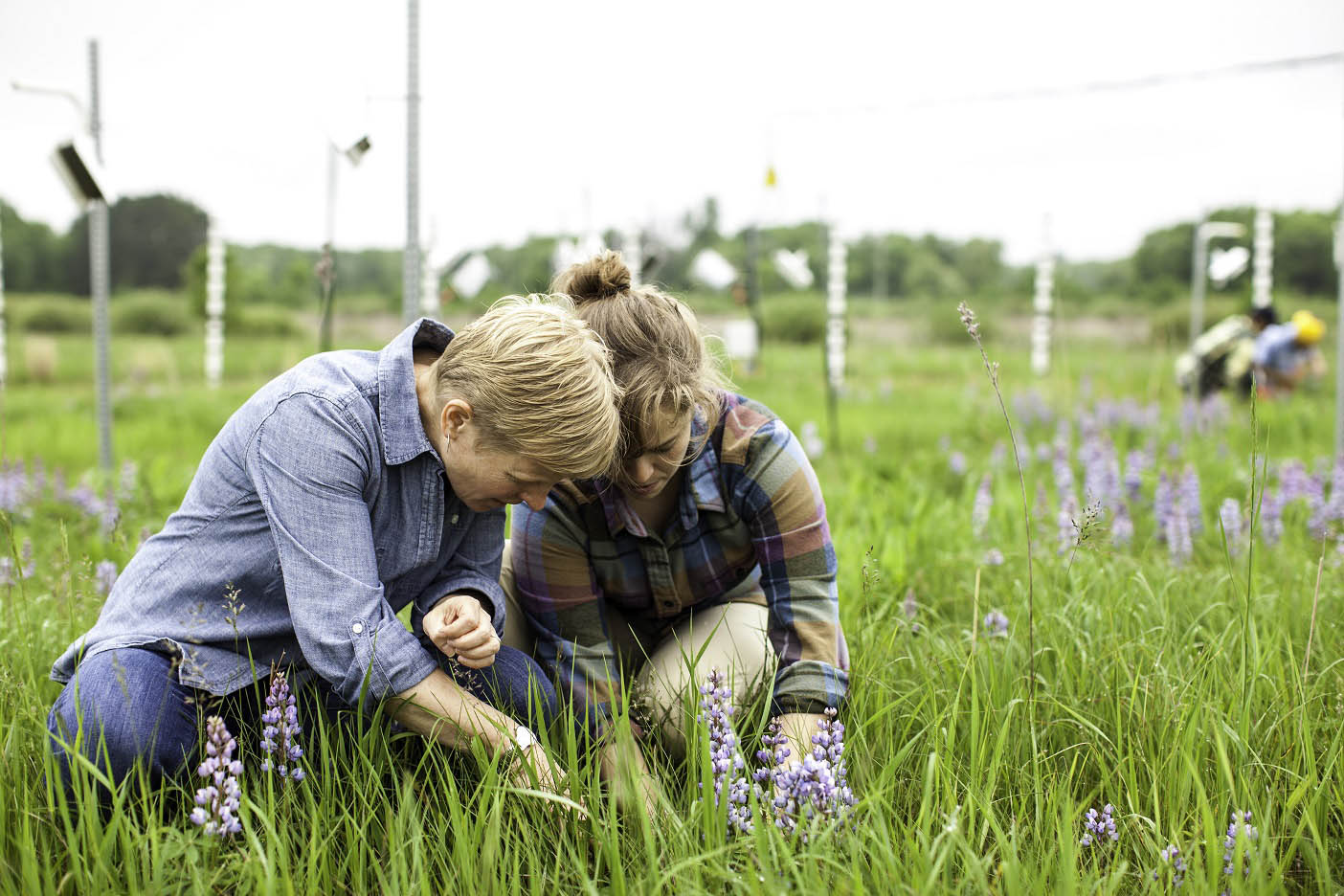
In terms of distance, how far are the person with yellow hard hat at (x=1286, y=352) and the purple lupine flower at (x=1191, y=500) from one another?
452 centimetres

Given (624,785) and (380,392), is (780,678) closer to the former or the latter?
(624,785)

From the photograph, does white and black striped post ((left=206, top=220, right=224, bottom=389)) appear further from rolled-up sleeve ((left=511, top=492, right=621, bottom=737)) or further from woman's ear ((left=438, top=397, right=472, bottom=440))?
woman's ear ((left=438, top=397, right=472, bottom=440))

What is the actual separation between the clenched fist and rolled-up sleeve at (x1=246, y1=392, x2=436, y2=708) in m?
0.04

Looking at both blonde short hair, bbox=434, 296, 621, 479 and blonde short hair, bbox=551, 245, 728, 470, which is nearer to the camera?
blonde short hair, bbox=434, 296, 621, 479

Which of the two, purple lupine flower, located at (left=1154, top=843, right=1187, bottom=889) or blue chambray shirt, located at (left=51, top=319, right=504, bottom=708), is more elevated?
blue chambray shirt, located at (left=51, top=319, right=504, bottom=708)

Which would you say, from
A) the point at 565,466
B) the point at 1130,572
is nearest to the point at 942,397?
the point at 1130,572

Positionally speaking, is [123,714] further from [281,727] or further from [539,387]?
[539,387]

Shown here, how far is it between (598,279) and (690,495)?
1.59ft

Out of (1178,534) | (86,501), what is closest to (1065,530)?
(1178,534)

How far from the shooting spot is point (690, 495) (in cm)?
207

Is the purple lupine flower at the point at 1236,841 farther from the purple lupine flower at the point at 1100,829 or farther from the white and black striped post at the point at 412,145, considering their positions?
the white and black striped post at the point at 412,145

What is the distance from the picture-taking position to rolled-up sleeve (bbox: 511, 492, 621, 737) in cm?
209

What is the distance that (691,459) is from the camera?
6.58ft

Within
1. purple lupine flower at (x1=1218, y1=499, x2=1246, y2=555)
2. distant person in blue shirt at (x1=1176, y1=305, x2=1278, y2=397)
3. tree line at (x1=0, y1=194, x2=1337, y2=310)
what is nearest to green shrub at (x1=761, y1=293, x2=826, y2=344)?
tree line at (x1=0, y1=194, x2=1337, y2=310)
